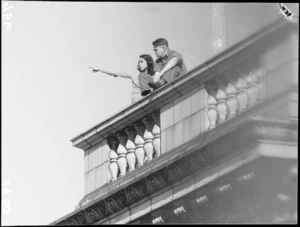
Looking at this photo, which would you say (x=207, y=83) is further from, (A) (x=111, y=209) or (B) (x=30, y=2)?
(B) (x=30, y=2)

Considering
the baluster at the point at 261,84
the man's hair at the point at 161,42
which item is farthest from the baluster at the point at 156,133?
the baluster at the point at 261,84

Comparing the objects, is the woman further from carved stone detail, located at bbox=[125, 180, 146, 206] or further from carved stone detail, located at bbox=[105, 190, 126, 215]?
carved stone detail, located at bbox=[125, 180, 146, 206]

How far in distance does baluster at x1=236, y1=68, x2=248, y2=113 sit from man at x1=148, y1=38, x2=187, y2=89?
3350 millimetres

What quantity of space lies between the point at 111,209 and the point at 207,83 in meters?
3.70

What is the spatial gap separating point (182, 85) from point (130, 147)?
2.40m

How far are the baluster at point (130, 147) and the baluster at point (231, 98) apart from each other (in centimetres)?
362

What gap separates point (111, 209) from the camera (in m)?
42.0

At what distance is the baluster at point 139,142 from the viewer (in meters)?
42.1

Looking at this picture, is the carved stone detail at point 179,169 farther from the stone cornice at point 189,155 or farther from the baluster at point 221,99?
the baluster at point 221,99

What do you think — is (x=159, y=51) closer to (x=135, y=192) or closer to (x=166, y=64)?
(x=166, y=64)

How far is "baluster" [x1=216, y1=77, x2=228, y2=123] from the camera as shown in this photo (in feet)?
129

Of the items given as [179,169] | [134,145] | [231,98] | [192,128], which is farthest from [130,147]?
[231,98]

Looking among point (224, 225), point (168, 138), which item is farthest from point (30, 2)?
point (224, 225)

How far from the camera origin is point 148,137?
4194 centimetres
